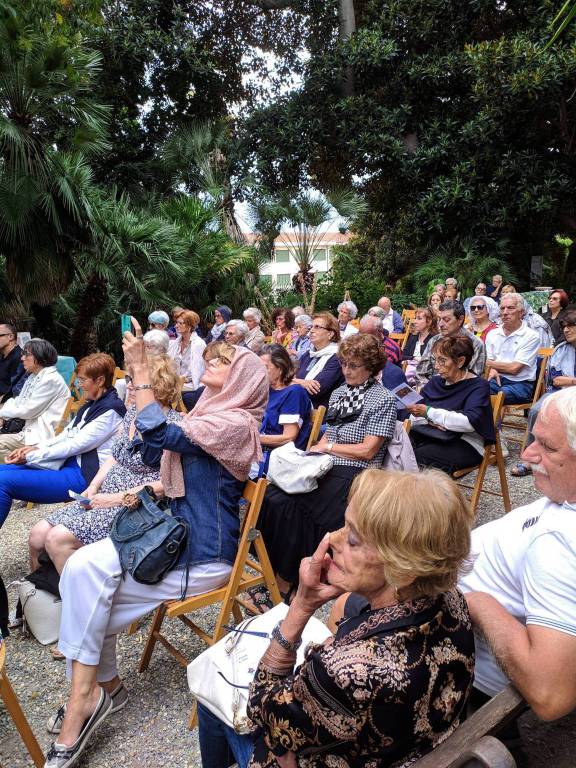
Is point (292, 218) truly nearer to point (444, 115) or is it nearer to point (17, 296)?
point (444, 115)

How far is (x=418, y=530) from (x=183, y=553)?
54.8 inches

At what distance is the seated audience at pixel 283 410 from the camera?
153 inches

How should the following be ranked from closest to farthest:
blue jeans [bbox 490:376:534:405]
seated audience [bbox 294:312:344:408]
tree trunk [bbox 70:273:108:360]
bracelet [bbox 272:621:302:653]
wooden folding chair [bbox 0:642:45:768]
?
bracelet [bbox 272:621:302:653] < wooden folding chair [bbox 0:642:45:768] < seated audience [bbox 294:312:344:408] < blue jeans [bbox 490:376:534:405] < tree trunk [bbox 70:273:108:360]

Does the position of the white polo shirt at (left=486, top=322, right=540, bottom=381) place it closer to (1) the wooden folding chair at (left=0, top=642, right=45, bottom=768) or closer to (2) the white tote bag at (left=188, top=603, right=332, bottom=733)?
(2) the white tote bag at (left=188, top=603, right=332, bottom=733)

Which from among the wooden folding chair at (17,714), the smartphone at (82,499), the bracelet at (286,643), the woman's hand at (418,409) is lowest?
the wooden folding chair at (17,714)

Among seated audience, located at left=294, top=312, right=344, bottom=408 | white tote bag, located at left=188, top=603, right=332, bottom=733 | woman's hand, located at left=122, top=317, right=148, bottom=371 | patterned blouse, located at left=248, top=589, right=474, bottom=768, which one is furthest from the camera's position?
seated audience, located at left=294, top=312, right=344, bottom=408

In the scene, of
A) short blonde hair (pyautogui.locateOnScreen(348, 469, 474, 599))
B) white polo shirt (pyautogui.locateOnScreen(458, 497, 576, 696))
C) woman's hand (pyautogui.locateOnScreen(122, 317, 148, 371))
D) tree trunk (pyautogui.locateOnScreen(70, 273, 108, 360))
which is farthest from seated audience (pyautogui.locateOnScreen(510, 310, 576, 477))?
tree trunk (pyautogui.locateOnScreen(70, 273, 108, 360))

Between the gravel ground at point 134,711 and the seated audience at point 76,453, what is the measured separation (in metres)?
0.84

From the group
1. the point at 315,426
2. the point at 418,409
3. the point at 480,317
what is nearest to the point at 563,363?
the point at 480,317

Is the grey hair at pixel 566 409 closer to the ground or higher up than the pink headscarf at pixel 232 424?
higher up

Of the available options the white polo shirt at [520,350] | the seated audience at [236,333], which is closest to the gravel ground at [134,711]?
the seated audience at [236,333]

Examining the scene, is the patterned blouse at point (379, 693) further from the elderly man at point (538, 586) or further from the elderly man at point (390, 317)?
the elderly man at point (390, 317)

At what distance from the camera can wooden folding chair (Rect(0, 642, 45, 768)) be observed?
199 cm

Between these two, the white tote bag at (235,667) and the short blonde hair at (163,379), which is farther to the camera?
the short blonde hair at (163,379)
